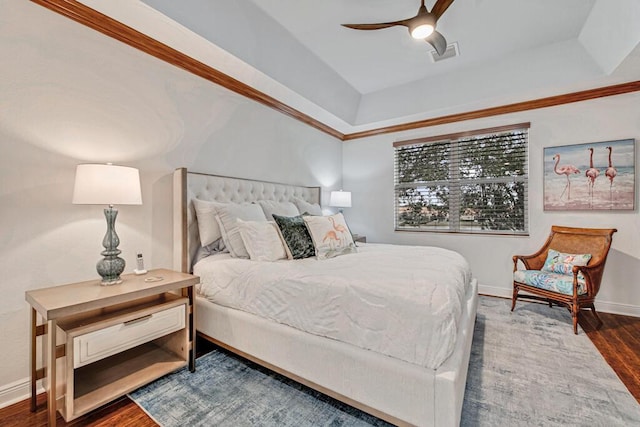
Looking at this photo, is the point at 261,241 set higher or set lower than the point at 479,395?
higher

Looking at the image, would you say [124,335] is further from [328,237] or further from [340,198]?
[340,198]

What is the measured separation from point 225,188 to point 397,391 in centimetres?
232

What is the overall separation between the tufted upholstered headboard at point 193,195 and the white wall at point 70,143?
113 millimetres

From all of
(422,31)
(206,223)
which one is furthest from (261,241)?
(422,31)

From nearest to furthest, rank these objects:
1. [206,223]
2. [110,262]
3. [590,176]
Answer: [110,262] < [206,223] < [590,176]

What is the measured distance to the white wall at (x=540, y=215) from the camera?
3.07m

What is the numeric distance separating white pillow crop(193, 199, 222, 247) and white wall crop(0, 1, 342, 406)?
24 cm

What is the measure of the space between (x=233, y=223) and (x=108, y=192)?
37.3 inches

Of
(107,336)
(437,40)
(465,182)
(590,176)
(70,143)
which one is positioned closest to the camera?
(107,336)

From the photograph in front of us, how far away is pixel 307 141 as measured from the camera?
13.6 ft

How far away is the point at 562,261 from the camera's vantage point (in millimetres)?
2963

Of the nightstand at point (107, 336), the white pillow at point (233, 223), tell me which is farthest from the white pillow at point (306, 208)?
the nightstand at point (107, 336)

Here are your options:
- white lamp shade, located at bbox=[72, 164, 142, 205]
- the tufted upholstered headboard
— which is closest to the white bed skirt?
the tufted upholstered headboard

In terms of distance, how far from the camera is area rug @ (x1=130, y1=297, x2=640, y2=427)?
1.52 metres
